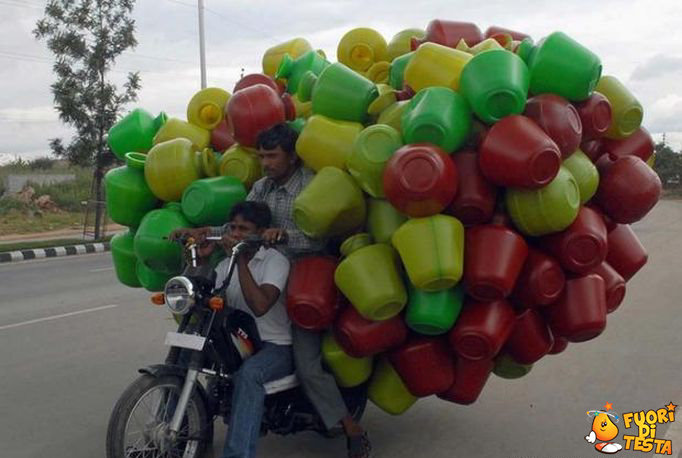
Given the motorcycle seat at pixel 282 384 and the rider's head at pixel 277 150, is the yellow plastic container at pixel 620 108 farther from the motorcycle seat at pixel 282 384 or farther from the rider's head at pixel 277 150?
the motorcycle seat at pixel 282 384

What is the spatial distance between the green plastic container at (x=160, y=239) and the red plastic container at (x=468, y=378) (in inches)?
57.8

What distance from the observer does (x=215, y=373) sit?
3.39 meters

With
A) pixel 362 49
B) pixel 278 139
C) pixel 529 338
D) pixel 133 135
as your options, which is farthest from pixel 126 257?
pixel 529 338

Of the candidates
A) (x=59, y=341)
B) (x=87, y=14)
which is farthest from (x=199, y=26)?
(x=59, y=341)

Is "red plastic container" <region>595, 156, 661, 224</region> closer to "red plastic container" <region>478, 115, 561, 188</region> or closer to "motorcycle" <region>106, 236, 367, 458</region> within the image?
"red plastic container" <region>478, 115, 561, 188</region>

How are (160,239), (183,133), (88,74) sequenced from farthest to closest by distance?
(88,74) < (183,133) < (160,239)

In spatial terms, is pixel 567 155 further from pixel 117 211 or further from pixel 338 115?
pixel 117 211

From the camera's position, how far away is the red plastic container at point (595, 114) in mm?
3402

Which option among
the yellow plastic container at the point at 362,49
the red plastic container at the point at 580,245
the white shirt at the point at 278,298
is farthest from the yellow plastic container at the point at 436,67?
the yellow plastic container at the point at 362,49

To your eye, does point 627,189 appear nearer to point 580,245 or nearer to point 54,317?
point 580,245

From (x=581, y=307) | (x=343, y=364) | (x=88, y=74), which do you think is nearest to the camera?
(x=581, y=307)

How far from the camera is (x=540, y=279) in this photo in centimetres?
323

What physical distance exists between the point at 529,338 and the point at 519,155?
89 centimetres

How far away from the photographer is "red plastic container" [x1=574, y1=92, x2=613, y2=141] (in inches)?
134
